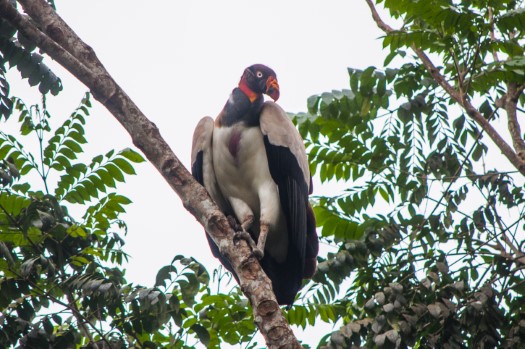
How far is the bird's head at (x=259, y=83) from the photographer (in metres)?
5.04

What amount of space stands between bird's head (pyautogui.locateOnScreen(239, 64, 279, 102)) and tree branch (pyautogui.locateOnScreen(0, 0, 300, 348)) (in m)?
1.50

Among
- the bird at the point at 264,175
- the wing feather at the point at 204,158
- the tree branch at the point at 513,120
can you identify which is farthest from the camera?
the tree branch at the point at 513,120

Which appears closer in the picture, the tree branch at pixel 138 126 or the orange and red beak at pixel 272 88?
the tree branch at pixel 138 126

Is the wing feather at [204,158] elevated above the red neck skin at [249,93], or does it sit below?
below

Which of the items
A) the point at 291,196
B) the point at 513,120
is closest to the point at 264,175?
the point at 291,196

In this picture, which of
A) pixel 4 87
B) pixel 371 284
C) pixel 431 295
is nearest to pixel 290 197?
pixel 371 284

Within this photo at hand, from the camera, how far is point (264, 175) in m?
4.95

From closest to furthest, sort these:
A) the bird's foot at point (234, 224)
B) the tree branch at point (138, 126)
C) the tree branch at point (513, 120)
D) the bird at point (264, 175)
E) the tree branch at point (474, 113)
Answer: the tree branch at point (138, 126) < the bird's foot at point (234, 224) < the bird at point (264, 175) < the tree branch at point (474, 113) < the tree branch at point (513, 120)

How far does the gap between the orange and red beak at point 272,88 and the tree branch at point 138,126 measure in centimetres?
146

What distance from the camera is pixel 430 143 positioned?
548 cm

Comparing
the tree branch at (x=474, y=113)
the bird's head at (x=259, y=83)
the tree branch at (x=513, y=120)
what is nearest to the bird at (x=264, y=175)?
the bird's head at (x=259, y=83)

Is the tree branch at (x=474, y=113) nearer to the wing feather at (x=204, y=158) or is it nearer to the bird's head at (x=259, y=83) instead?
the bird's head at (x=259, y=83)

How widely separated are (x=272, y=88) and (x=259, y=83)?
0.17m

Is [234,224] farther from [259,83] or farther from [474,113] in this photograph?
[474,113]
